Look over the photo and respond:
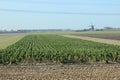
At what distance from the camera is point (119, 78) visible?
15641 millimetres

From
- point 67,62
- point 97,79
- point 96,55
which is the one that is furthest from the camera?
point 96,55

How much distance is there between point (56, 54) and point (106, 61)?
15.0 ft

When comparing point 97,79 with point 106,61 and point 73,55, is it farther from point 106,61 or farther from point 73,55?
point 73,55

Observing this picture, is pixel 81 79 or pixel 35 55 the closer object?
pixel 81 79

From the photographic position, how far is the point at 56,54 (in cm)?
2902

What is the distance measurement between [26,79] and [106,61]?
484 inches

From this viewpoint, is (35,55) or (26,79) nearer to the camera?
(26,79)

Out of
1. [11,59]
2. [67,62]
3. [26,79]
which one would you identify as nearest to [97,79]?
[26,79]

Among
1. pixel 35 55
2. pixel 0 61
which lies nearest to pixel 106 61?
pixel 35 55

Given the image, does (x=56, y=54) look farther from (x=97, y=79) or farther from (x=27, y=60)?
(x=97, y=79)

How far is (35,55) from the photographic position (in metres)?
29.1

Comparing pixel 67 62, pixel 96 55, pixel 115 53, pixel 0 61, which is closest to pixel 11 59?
pixel 0 61

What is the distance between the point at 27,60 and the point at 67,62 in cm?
350

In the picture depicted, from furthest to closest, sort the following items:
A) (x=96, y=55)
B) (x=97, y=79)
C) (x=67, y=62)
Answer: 1. (x=96, y=55)
2. (x=67, y=62)
3. (x=97, y=79)
